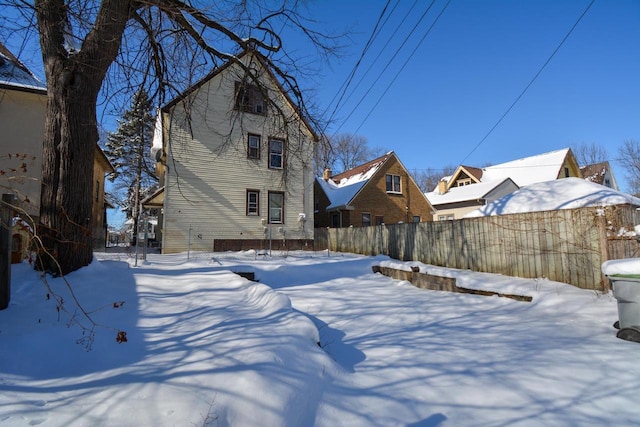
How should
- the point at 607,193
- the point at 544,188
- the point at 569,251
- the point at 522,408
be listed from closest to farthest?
the point at 522,408 → the point at 569,251 → the point at 607,193 → the point at 544,188

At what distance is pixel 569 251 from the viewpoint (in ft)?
21.1

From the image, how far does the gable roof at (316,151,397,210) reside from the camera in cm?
2247

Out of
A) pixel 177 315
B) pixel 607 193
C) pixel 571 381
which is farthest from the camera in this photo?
pixel 607 193

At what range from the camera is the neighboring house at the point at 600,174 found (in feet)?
112

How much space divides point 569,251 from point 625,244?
850 mm

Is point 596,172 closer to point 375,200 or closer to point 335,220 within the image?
point 375,200

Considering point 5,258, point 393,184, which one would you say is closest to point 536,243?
point 5,258

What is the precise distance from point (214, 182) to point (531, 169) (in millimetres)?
28817

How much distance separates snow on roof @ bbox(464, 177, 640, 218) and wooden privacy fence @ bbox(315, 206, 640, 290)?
6.43 feet

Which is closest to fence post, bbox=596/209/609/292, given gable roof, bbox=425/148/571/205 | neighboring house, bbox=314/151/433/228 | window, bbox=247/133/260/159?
window, bbox=247/133/260/159

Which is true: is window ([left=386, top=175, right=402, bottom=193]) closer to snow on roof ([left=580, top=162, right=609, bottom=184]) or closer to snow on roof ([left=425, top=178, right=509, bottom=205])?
snow on roof ([left=425, top=178, right=509, bottom=205])

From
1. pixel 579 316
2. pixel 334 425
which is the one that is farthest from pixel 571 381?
pixel 579 316

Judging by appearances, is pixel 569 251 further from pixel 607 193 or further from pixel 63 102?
pixel 63 102

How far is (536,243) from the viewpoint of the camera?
7059 millimetres
